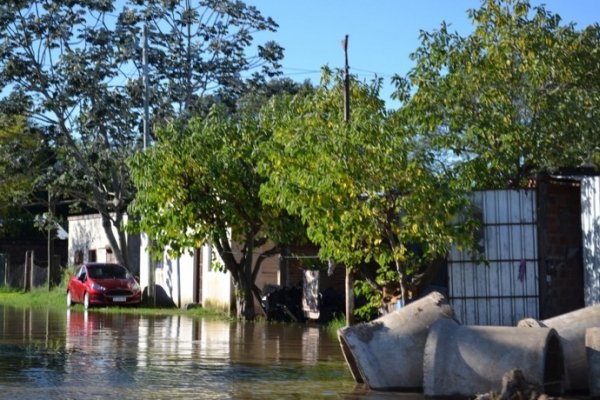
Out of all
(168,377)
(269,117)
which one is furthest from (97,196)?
(168,377)

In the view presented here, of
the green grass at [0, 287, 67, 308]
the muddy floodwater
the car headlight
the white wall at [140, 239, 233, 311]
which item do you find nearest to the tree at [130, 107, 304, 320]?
the muddy floodwater

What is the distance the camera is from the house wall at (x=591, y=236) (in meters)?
16.6

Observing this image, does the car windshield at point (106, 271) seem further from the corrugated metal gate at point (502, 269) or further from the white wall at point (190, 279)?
the corrugated metal gate at point (502, 269)

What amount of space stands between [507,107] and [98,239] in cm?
2818

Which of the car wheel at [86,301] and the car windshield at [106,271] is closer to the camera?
the car wheel at [86,301]

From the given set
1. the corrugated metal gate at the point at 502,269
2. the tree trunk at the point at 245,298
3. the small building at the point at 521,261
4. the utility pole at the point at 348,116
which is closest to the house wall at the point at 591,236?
the small building at the point at 521,261

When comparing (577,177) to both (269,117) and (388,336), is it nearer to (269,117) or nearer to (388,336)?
(388,336)

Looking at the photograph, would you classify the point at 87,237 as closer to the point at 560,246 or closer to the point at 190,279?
the point at 190,279

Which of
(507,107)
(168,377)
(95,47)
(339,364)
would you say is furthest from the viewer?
(95,47)

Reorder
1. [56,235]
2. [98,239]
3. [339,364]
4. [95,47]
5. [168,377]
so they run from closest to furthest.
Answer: [168,377] → [339,364] → [95,47] → [98,239] → [56,235]

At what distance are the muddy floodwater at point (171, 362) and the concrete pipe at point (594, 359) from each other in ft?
7.76

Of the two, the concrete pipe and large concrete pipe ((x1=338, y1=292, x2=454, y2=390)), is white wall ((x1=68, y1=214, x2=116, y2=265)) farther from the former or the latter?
the concrete pipe

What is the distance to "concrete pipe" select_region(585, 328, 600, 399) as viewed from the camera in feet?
39.0

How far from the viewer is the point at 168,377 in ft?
46.3
